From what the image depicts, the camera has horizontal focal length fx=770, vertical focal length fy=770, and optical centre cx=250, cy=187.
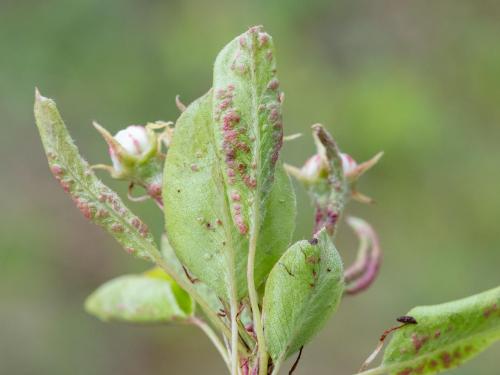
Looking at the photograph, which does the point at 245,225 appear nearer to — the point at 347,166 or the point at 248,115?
the point at 248,115

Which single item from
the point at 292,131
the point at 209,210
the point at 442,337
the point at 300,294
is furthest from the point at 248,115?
the point at 292,131

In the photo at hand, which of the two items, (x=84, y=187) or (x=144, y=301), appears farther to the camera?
(x=144, y=301)

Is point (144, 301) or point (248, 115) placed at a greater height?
point (248, 115)

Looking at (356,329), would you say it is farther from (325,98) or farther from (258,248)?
(258,248)

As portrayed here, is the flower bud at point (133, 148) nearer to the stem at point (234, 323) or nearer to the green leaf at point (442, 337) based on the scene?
the stem at point (234, 323)

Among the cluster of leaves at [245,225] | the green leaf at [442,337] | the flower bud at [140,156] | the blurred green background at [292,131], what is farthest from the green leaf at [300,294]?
the blurred green background at [292,131]

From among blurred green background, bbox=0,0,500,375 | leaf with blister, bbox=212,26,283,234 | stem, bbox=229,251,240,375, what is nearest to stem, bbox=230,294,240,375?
stem, bbox=229,251,240,375

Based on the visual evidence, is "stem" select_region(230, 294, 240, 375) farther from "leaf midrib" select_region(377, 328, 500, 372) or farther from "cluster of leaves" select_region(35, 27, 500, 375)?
"leaf midrib" select_region(377, 328, 500, 372)
